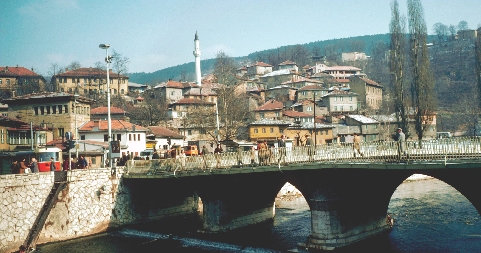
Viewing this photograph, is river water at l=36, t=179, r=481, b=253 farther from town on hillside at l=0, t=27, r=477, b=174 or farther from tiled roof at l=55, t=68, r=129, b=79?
tiled roof at l=55, t=68, r=129, b=79

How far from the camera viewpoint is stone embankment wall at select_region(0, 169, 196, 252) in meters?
24.5

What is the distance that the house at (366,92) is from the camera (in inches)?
3761

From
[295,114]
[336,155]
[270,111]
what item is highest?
[270,111]

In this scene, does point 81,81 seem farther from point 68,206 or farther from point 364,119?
point 68,206

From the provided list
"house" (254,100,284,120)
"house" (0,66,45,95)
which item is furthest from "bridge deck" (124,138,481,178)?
"house" (0,66,45,95)

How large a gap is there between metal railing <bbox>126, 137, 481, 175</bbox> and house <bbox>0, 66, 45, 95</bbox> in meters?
66.1

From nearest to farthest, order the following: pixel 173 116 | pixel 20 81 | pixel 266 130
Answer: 1. pixel 266 130
2. pixel 173 116
3. pixel 20 81

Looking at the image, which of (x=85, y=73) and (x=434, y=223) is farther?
(x=85, y=73)

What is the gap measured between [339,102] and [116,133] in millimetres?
55152

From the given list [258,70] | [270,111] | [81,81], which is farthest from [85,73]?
[258,70]

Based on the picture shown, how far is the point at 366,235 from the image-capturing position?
23688 mm

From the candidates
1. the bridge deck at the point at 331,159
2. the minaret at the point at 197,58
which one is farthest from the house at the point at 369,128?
the bridge deck at the point at 331,159

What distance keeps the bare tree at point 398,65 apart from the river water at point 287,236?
467 inches

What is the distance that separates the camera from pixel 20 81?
87562 millimetres
